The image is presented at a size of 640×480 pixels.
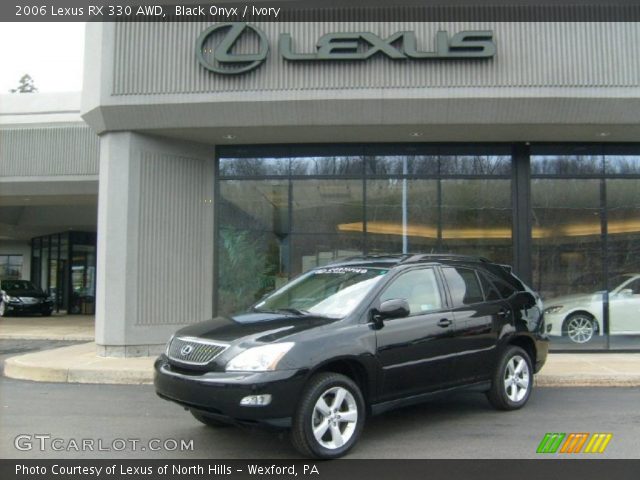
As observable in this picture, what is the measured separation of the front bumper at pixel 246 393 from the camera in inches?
188

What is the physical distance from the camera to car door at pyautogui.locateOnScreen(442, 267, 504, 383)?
6.29 m

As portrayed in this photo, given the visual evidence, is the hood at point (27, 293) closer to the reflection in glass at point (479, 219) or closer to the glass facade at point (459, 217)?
the glass facade at point (459, 217)

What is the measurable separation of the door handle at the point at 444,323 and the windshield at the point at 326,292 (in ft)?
2.59

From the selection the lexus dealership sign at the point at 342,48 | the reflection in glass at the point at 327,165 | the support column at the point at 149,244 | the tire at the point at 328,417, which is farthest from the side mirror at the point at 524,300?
the support column at the point at 149,244

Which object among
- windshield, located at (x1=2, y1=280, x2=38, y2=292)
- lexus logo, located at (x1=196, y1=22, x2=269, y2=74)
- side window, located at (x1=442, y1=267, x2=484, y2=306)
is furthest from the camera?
windshield, located at (x1=2, y1=280, x2=38, y2=292)

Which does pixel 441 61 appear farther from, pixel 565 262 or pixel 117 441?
pixel 117 441

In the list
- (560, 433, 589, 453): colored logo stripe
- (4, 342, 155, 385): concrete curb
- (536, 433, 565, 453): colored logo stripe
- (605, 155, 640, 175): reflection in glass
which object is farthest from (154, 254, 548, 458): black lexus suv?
(605, 155, 640, 175): reflection in glass

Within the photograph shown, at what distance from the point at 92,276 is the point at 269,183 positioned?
16697mm

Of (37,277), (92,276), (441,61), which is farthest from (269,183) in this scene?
(37,277)

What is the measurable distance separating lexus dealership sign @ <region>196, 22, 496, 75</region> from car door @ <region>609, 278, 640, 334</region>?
209 inches

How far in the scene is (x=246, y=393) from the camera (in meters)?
4.78

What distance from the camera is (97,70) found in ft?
34.4

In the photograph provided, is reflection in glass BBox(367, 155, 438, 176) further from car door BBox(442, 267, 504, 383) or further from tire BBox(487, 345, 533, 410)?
tire BBox(487, 345, 533, 410)

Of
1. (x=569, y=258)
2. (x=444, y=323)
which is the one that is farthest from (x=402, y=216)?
(x=444, y=323)
